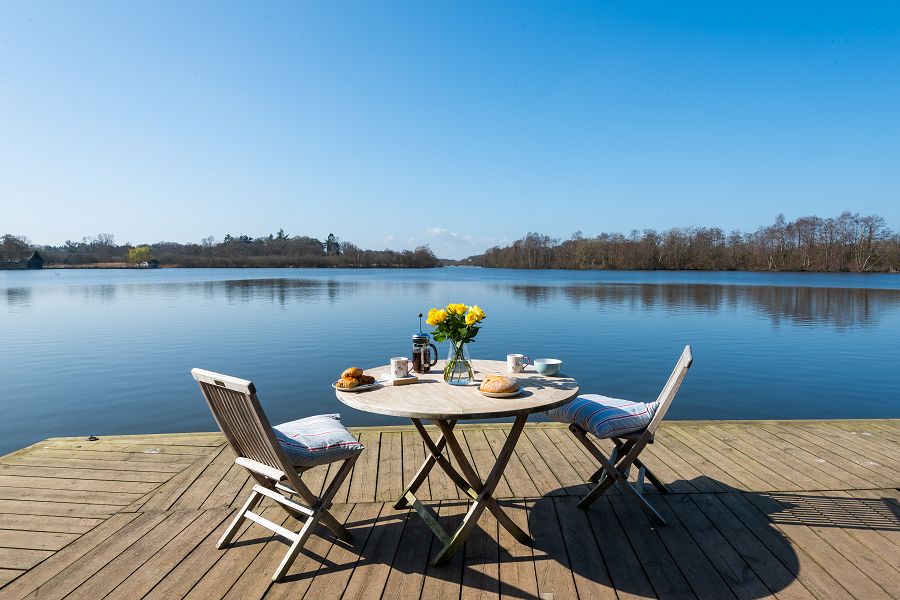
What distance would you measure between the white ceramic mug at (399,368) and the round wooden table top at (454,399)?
0.09m

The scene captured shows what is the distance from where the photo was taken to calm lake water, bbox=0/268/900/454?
306 inches

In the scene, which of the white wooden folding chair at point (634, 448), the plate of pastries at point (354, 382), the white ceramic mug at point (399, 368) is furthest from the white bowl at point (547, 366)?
the plate of pastries at point (354, 382)

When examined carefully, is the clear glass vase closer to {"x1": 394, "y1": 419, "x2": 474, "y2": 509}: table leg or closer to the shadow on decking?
{"x1": 394, "y1": 419, "x2": 474, "y2": 509}: table leg

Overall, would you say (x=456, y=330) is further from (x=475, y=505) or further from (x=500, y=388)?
(x=475, y=505)

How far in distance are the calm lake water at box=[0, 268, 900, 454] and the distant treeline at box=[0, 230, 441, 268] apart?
8287 centimetres

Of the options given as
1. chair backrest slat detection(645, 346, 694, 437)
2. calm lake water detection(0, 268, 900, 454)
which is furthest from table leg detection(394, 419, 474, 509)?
calm lake water detection(0, 268, 900, 454)

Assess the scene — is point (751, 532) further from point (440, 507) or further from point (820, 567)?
point (440, 507)

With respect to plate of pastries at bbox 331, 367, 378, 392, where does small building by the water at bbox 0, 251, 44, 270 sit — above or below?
above

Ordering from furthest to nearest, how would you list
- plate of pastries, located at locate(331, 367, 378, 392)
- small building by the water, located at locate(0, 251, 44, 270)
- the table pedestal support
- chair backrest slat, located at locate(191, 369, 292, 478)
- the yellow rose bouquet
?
small building by the water, located at locate(0, 251, 44, 270)
the yellow rose bouquet
plate of pastries, located at locate(331, 367, 378, 392)
the table pedestal support
chair backrest slat, located at locate(191, 369, 292, 478)

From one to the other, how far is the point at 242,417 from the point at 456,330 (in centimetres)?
123

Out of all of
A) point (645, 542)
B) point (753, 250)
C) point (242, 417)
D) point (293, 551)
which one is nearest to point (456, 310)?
point (242, 417)

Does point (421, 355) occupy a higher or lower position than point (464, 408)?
higher

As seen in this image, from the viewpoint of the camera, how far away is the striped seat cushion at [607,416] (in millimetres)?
3035

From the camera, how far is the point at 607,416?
3074mm
